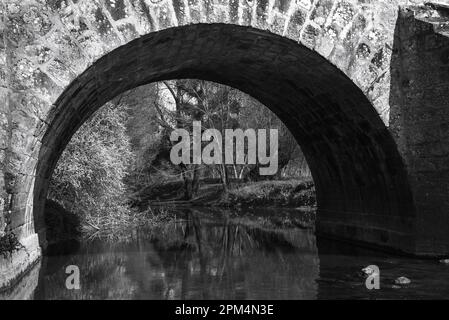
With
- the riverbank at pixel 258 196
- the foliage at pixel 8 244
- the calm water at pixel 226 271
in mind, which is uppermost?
the riverbank at pixel 258 196

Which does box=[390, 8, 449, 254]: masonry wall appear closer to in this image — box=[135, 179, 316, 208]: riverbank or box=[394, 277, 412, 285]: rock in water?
box=[394, 277, 412, 285]: rock in water

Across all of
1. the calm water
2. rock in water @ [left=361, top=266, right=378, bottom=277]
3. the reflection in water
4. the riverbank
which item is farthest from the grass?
rock in water @ [left=361, top=266, right=378, bottom=277]

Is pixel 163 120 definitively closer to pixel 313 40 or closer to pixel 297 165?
pixel 297 165

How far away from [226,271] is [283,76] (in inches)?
151

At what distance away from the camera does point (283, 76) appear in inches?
385

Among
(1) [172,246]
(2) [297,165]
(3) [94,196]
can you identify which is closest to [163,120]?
(2) [297,165]

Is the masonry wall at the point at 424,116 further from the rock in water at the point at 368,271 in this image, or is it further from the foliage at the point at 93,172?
the foliage at the point at 93,172

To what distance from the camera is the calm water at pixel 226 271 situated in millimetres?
6293

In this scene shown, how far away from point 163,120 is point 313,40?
2140 centimetres

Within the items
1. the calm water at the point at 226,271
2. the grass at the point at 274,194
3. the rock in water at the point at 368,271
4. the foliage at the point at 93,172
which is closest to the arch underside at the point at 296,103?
the calm water at the point at 226,271

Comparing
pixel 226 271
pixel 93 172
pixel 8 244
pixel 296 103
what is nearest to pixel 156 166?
pixel 93 172

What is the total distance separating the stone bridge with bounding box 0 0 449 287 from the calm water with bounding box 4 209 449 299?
24.2 inches

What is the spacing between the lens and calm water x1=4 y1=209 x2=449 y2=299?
6293mm

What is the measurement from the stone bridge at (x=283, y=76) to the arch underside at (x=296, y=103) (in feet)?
0.11
